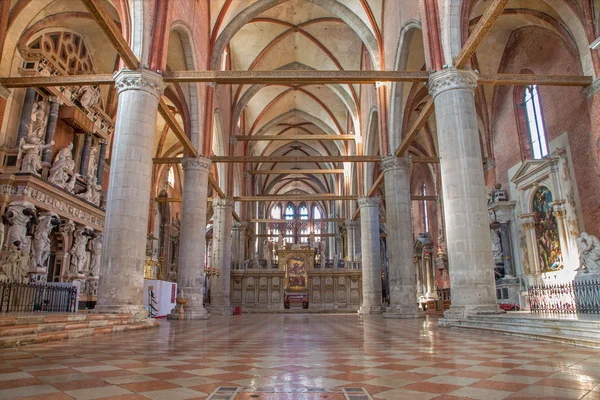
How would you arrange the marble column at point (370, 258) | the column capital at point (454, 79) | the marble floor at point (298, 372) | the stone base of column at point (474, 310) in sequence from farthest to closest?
1. the marble column at point (370, 258)
2. the column capital at point (454, 79)
3. the stone base of column at point (474, 310)
4. the marble floor at point (298, 372)

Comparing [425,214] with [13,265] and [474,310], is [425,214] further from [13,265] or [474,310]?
[13,265]

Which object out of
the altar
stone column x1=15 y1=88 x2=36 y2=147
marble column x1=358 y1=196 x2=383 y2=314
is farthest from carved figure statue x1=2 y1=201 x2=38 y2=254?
marble column x1=358 y1=196 x2=383 y2=314

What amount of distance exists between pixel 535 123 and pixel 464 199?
11.5 metres

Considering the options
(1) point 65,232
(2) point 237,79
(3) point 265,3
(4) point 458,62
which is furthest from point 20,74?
(4) point 458,62

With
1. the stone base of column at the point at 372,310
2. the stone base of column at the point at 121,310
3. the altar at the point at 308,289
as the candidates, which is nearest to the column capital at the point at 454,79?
the stone base of column at the point at 121,310

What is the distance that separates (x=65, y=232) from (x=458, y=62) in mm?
15476

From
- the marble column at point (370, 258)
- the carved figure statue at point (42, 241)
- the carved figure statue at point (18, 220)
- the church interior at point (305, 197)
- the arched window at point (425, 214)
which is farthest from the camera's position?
the arched window at point (425, 214)

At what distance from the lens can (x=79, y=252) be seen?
57.3 ft

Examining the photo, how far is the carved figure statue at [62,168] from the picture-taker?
1612cm

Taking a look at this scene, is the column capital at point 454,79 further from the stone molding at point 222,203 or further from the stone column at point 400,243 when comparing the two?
the stone molding at point 222,203

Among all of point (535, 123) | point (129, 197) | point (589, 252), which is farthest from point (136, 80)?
point (535, 123)

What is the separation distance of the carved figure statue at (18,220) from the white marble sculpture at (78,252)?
3.12 metres

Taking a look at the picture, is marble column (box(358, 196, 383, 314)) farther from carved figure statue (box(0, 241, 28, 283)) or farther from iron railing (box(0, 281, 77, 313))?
carved figure statue (box(0, 241, 28, 283))

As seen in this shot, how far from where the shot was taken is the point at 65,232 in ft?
54.5
